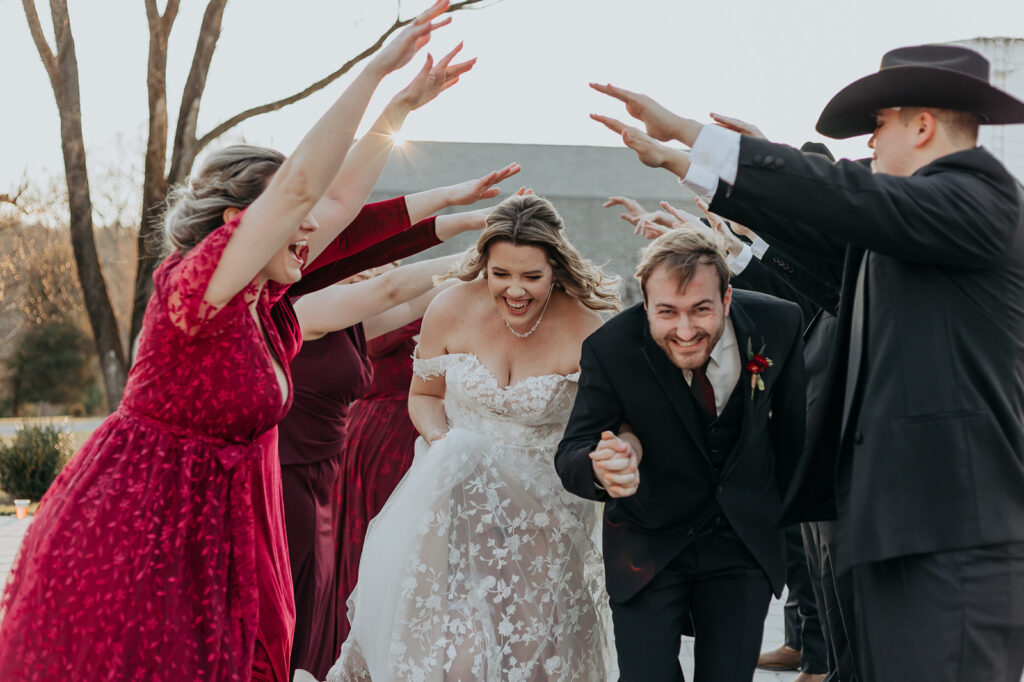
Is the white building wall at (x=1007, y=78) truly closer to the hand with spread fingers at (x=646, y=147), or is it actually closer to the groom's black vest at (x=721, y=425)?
the groom's black vest at (x=721, y=425)

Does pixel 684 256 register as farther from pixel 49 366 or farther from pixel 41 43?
pixel 49 366

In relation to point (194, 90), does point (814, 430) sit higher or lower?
lower

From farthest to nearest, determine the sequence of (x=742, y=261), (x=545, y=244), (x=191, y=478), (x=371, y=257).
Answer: (x=742, y=261) < (x=545, y=244) < (x=371, y=257) < (x=191, y=478)

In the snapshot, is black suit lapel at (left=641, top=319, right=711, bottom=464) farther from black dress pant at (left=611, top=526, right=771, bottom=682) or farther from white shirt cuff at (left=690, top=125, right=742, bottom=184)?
white shirt cuff at (left=690, top=125, right=742, bottom=184)

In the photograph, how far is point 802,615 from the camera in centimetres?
547

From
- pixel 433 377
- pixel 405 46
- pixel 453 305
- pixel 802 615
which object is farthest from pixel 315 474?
pixel 405 46

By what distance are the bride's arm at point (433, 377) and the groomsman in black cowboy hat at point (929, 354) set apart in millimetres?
1758

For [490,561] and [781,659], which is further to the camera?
[781,659]

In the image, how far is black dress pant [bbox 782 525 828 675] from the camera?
5.33 meters

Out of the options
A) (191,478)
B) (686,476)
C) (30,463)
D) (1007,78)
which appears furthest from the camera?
(30,463)

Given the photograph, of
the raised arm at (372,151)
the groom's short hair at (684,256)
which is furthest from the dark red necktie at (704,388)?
the raised arm at (372,151)

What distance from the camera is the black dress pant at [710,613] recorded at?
343 centimetres

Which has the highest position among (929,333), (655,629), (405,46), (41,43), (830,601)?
(41,43)

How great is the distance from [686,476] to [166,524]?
1.62 metres
